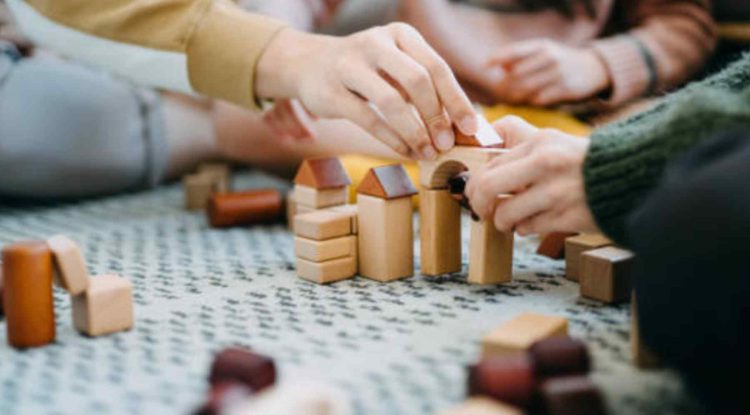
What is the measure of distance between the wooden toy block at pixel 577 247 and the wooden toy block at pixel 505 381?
13.7 inches

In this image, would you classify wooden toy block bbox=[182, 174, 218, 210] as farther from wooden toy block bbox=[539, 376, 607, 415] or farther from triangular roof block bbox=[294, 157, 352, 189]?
wooden toy block bbox=[539, 376, 607, 415]

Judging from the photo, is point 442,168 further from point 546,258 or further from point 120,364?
point 120,364

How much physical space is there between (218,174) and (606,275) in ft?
2.63

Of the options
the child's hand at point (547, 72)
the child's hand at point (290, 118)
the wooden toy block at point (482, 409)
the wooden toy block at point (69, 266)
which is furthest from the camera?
the child's hand at point (547, 72)

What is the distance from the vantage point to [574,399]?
574 mm

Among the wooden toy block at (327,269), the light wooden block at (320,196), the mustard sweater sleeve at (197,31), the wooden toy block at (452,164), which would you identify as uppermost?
the mustard sweater sleeve at (197,31)

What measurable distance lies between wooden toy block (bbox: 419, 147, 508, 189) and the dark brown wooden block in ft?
0.89

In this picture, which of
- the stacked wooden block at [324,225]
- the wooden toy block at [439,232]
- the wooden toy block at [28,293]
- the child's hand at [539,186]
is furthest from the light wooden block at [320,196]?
the wooden toy block at [28,293]

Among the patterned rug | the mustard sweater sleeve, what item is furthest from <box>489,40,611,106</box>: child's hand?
the mustard sweater sleeve

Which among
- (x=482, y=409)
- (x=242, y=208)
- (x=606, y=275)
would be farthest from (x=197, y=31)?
(x=482, y=409)

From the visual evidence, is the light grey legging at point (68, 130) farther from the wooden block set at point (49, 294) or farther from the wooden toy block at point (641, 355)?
the wooden toy block at point (641, 355)

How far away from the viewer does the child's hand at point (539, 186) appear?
2.40ft

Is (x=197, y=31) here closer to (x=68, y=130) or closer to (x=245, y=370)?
(x=68, y=130)

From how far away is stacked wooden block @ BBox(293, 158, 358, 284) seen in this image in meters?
0.94
